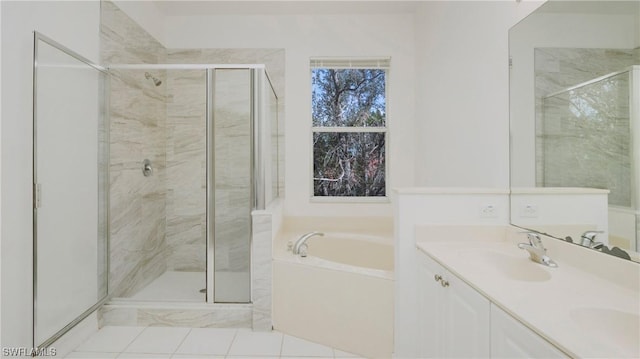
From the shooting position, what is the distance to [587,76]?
48.3 inches

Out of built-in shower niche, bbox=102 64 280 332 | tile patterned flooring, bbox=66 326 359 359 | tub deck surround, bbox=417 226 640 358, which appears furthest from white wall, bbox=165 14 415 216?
tub deck surround, bbox=417 226 640 358

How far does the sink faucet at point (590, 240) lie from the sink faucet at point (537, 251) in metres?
0.13

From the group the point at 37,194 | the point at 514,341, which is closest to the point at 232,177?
the point at 37,194

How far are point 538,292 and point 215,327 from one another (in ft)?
6.62

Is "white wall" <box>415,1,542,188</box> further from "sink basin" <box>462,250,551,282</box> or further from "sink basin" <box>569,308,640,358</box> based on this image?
"sink basin" <box>569,308,640,358</box>

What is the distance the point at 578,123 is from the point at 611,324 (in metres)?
0.80

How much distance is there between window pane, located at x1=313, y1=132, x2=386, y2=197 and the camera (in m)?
3.22

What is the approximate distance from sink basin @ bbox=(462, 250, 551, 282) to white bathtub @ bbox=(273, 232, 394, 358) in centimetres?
57

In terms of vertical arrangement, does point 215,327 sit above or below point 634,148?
below

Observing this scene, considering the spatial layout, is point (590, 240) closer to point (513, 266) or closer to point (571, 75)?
point (513, 266)

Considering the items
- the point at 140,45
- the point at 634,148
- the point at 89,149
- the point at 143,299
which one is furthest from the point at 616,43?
the point at 140,45

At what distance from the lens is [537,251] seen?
1.32m

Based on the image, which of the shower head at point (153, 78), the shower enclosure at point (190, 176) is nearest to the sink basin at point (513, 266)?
the shower enclosure at point (190, 176)

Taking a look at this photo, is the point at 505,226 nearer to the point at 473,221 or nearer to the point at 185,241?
the point at 473,221
